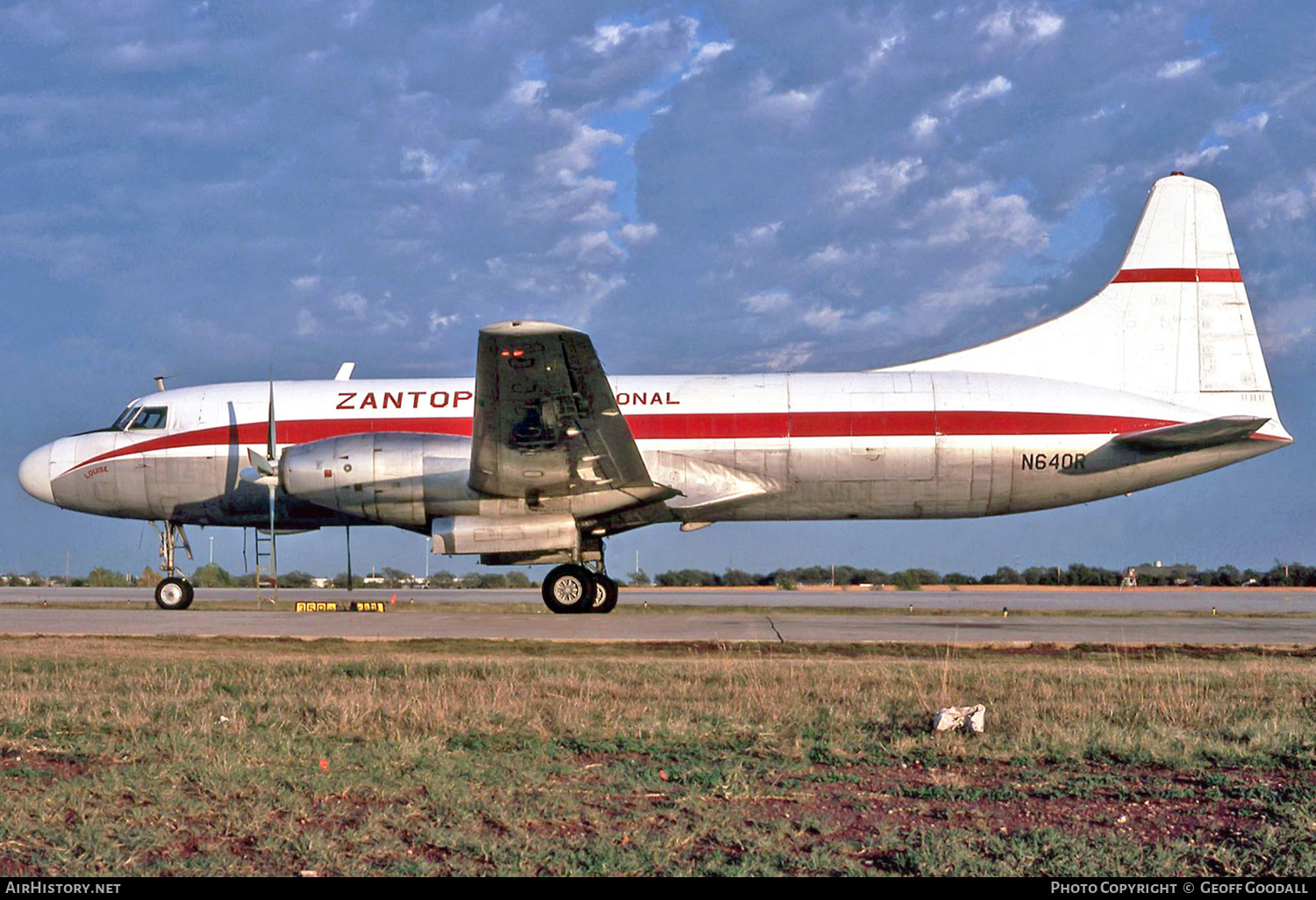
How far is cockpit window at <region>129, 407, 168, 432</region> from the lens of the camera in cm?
2156

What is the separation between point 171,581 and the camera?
21.8m

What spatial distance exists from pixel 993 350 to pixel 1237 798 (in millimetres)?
16044

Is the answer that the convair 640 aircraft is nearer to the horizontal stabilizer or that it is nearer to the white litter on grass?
the horizontal stabilizer

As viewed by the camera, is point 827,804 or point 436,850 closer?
point 436,850

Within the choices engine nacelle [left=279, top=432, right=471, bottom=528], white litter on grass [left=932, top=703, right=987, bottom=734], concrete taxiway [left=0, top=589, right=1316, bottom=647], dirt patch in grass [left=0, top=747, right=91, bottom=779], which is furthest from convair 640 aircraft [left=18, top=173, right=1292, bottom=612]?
dirt patch in grass [left=0, top=747, right=91, bottom=779]

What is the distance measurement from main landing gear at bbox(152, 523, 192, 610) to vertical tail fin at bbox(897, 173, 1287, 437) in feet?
49.8

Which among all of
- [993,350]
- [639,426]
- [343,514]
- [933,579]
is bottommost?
[933,579]

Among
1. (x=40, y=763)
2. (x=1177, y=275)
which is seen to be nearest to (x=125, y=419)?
(x=40, y=763)

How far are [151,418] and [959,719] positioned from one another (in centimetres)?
1905

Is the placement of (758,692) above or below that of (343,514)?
below

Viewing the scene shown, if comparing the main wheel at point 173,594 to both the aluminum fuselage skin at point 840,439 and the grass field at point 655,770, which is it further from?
the grass field at point 655,770

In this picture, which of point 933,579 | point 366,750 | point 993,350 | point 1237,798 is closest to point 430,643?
point 366,750

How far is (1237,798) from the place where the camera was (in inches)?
214
